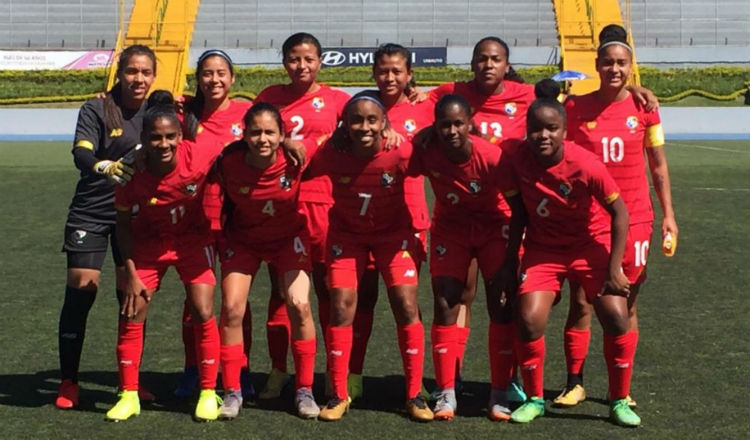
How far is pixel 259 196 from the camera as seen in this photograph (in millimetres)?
5969

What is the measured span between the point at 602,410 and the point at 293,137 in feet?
7.82

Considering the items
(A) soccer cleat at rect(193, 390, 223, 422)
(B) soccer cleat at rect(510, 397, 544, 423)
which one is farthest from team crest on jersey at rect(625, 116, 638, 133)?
(A) soccer cleat at rect(193, 390, 223, 422)

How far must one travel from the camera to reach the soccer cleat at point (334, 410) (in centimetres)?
578

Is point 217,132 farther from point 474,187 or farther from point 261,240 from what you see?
point 474,187

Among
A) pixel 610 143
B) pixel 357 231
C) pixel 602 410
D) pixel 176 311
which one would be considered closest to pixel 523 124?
pixel 610 143

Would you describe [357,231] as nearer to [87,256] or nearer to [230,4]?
[87,256]

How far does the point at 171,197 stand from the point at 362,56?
3707cm

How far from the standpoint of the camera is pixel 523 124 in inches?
258

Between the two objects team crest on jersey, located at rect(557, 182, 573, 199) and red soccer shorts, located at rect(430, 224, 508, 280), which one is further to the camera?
red soccer shorts, located at rect(430, 224, 508, 280)

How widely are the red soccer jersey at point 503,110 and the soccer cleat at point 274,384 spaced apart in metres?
1.89

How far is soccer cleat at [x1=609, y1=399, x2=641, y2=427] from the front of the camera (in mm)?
5668

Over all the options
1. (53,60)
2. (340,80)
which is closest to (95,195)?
(340,80)

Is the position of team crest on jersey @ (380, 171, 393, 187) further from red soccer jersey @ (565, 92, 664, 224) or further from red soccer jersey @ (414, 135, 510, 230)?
red soccer jersey @ (565, 92, 664, 224)

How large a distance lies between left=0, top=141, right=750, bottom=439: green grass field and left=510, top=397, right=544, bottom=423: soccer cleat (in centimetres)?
7
